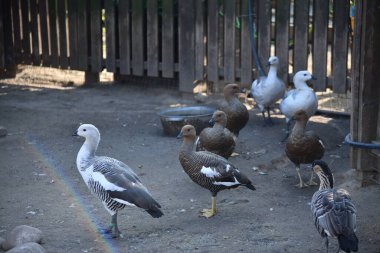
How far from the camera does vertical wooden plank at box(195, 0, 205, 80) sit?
11274 mm

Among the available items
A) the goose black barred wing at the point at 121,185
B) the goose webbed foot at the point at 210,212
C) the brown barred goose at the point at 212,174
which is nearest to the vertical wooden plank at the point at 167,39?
the brown barred goose at the point at 212,174

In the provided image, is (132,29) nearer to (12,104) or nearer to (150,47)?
(150,47)

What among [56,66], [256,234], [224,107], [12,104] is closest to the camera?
[256,234]

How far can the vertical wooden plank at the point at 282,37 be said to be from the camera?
406 inches

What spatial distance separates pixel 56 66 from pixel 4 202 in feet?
21.1

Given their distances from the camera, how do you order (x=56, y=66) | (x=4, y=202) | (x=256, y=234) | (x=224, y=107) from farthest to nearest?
1. (x=56, y=66)
2. (x=224, y=107)
3. (x=4, y=202)
4. (x=256, y=234)

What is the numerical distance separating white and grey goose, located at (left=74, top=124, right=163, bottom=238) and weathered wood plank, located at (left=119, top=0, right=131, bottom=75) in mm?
5822

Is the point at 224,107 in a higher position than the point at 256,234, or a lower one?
higher

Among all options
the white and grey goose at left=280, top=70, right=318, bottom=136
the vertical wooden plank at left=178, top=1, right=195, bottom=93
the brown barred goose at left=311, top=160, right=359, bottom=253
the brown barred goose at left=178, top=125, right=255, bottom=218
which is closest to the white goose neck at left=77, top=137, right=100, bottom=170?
the brown barred goose at left=178, top=125, right=255, bottom=218

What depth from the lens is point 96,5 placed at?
1261 cm

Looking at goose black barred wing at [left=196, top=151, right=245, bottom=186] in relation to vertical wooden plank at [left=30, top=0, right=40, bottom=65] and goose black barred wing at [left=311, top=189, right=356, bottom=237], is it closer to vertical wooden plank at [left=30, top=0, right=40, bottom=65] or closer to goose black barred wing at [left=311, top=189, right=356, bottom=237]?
goose black barred wing at [left=311, top=189, right=356, bottom=237]

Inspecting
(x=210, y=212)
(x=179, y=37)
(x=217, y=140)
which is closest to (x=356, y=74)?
(x=217, y=140)

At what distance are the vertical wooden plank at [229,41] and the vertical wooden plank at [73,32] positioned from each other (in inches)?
130

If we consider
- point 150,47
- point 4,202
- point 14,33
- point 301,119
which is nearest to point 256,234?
point 301,119
